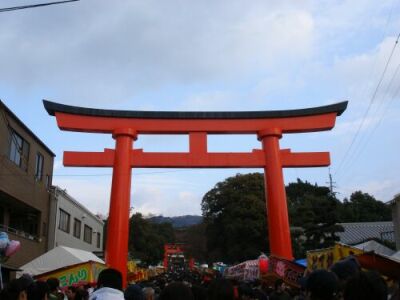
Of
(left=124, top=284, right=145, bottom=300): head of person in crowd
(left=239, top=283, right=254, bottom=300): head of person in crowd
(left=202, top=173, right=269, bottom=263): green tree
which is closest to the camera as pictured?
(left=124, top=284, right=145, bottom=300): head of person in crowd

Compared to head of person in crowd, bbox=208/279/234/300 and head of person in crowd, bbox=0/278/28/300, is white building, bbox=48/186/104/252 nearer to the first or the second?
head of person in crowd, bbox=0/278/28/300

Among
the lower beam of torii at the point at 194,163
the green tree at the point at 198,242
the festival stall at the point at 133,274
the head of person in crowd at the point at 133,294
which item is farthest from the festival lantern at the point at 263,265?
the green tree at the point at 198,242

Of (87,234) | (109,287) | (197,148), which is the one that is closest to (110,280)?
(109,287)

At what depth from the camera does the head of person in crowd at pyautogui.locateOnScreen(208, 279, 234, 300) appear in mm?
3535

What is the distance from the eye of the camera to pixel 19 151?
64.5 feet

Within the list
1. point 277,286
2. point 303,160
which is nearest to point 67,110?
point 303,160

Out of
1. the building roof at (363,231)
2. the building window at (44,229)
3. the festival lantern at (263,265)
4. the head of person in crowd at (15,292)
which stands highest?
the building roof at (363,231)

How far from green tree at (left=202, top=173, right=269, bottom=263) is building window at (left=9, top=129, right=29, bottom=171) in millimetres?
17058

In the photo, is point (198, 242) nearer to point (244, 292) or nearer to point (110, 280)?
point (244, 292)

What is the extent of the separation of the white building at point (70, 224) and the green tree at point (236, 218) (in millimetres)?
9415

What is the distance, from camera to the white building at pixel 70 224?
2378 cm

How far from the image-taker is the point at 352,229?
113ft

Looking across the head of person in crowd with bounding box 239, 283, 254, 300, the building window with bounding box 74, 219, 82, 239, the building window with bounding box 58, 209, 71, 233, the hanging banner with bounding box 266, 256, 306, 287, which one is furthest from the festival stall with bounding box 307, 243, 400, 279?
the building window with bounding box 74, 219, 82, 239

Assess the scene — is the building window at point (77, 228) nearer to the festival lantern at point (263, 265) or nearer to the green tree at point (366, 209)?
the festival lantern at point (263, 265)
